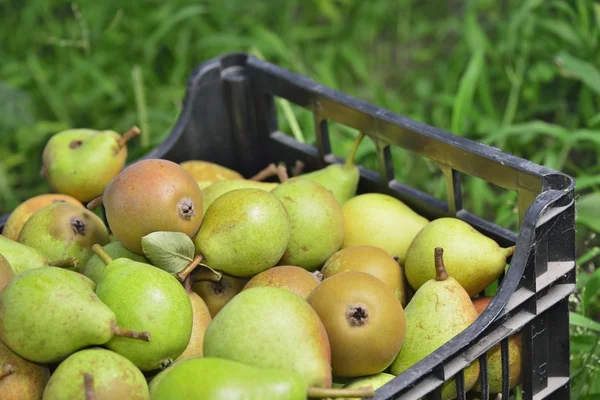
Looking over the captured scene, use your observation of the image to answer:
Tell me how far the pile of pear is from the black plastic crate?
7 cm

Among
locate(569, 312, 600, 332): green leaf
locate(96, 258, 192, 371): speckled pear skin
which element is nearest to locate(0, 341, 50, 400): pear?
locate(96, 258, 192, 371): speckled pear skin

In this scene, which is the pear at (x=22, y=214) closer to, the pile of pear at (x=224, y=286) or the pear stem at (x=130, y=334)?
the pile of pear at (x=224, y=286)

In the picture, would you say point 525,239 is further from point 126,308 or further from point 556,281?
point 126,308

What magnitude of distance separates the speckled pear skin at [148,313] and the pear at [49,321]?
38 mm

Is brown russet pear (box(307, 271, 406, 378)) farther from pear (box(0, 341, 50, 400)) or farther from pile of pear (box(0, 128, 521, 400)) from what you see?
pear (box(0, 341, 50, 400))

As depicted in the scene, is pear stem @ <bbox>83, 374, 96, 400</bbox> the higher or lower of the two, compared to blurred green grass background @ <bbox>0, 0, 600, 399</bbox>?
higher

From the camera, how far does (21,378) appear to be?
141 centimetres

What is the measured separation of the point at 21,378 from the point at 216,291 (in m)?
0.43

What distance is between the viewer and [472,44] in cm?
312

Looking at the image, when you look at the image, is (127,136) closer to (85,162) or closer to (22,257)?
(85,162)

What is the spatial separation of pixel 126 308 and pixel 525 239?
25.9 inches

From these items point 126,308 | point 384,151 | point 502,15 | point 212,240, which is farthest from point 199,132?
point 502,15

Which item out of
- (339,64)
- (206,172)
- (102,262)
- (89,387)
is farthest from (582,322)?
(339,64)

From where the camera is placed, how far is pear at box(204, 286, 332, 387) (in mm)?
1345
